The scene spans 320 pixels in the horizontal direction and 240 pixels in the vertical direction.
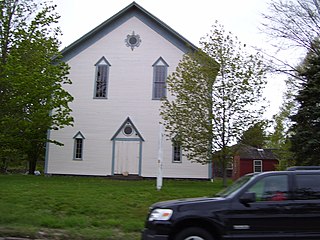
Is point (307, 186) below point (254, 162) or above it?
below

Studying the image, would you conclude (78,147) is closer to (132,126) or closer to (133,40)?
(132,126)

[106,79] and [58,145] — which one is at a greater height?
[106,79]

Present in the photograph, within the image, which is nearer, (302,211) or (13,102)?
(302,211)

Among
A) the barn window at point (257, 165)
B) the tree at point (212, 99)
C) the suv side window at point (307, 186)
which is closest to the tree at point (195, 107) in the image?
the tree at point (212, 99)

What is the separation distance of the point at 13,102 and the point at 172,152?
10.6 meters

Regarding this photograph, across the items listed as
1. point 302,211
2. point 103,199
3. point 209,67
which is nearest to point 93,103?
point 209,67

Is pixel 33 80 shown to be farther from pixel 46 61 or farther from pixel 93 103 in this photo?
pixel 93 103

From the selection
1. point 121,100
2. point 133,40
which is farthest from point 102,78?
point 133,40

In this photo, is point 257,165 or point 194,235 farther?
point 257,165

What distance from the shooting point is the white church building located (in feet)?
82.7

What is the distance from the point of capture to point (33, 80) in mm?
18219

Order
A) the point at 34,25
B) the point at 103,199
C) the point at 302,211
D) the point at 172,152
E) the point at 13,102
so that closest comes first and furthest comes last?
the point at 302,211 → the point at 103,199 → the point at 13,102 → the point at 34,25 → the point at 172,152

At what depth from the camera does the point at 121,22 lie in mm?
26609

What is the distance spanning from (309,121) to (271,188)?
11417mm
